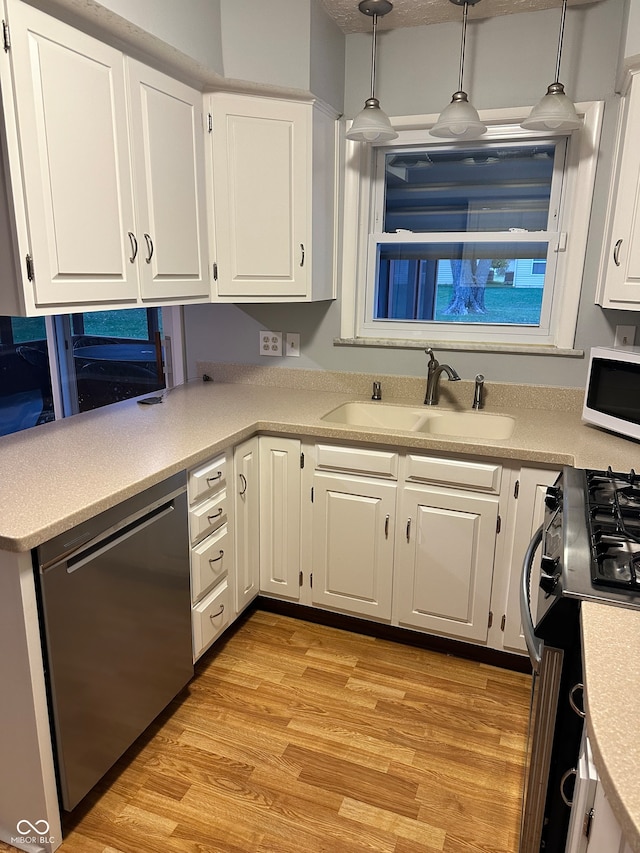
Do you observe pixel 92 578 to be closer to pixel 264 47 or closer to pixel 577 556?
pixel 577 556

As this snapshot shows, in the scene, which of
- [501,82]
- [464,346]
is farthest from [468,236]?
[501,82]

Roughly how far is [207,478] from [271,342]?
3.48ft

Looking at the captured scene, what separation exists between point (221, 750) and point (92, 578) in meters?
0.75

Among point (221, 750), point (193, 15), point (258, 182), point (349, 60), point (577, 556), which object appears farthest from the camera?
point (349, 60)

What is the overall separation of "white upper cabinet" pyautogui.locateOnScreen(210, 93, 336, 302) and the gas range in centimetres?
136

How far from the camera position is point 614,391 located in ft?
6.48

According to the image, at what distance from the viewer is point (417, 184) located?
2562 millimetres

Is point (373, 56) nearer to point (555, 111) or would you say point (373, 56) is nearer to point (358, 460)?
point (555, 111)

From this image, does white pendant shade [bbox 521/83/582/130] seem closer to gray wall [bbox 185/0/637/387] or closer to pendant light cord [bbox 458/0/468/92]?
gray wall [bbox 185/0/637/387]

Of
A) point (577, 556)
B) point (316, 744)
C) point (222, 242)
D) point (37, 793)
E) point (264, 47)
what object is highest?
point (264, 47)

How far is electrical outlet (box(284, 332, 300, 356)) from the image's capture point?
276 cm

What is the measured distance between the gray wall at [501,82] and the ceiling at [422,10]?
0.04 m

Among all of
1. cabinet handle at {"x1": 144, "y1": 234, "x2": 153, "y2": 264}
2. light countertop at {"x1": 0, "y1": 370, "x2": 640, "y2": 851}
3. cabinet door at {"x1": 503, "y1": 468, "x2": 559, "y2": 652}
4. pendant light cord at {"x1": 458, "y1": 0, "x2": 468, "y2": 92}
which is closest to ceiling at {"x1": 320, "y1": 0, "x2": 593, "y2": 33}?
pendant light cord at {"x1": 458, "y1": 0, "x2": 468, "y2": 92}

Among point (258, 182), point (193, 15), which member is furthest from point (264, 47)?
point (258, 182)
